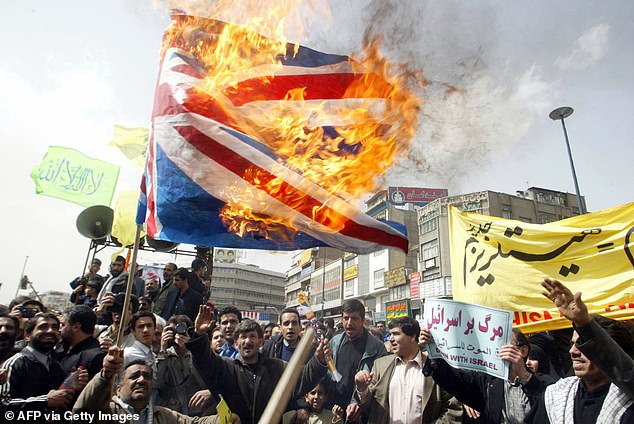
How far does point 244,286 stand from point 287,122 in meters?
99.7

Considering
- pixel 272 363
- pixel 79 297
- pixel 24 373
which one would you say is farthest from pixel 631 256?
pixel 79 297

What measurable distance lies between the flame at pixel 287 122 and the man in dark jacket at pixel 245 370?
120 centimetres

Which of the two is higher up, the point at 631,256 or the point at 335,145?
the point at 335,145

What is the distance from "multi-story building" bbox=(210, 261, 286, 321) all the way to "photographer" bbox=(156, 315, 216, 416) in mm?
93850

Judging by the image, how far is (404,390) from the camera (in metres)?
3.79

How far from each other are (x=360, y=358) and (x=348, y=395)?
414mm

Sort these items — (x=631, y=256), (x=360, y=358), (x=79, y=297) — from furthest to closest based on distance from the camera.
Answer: (x=79, y=297) < (x=631, y=256) < (x=360, y=358)

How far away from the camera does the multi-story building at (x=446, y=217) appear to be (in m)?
38.4

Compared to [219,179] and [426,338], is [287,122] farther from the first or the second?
[426,338]

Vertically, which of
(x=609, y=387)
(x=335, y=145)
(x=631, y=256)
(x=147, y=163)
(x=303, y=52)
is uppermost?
(x=303, y=52)

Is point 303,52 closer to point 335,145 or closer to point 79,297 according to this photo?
point 335,145

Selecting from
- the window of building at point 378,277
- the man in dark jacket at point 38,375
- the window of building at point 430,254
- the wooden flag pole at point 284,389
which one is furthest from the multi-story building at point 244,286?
the wooden flag pole at point 284,389

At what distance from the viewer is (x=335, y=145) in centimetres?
485

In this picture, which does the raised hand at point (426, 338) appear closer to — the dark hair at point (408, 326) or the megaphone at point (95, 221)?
the dark hair at point (408, 326)
